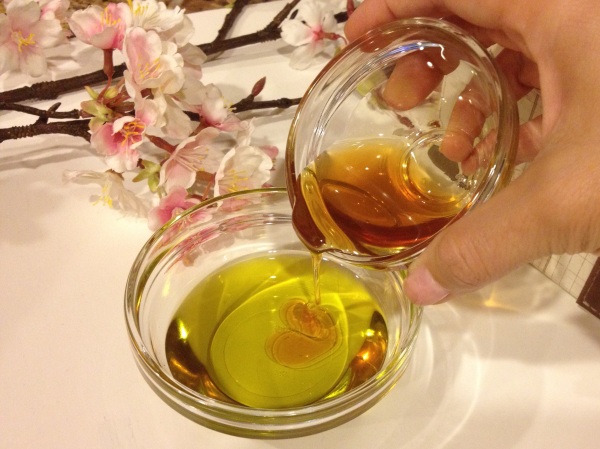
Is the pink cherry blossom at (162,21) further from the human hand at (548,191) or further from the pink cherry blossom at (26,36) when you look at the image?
the human hand at (548,191)

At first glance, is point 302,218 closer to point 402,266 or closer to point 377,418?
point 402,266

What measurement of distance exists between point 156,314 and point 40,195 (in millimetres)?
306

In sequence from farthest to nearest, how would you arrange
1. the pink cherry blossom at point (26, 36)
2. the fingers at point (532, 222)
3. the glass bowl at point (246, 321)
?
the pink cherry blossom at point (26, 36)
the glass bowl at point (246, 321)
the fingers at point (532, 222)

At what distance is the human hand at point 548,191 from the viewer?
53cm

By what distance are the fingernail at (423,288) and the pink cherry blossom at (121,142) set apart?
1.23 ft

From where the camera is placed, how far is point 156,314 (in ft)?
2.59

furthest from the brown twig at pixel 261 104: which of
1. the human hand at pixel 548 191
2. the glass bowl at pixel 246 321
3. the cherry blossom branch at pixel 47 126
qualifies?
the human hand at pixel 548 191

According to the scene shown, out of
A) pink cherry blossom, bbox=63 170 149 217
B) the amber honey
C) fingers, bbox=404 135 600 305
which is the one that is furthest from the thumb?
pink cherry blossom, bbox=63 170 149 217

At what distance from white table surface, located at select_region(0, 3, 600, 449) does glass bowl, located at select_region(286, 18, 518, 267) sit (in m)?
0.15

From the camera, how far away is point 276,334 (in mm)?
813

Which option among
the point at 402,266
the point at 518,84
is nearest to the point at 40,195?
the point at 402,266

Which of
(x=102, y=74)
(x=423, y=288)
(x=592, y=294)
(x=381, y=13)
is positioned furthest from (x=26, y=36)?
(x=592, y=294)

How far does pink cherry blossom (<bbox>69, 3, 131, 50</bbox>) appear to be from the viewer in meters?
0.83

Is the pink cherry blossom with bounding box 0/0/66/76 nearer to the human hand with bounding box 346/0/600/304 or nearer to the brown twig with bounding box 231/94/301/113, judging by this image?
the brown twig with bounding box 231/94/301/113
